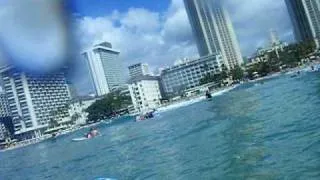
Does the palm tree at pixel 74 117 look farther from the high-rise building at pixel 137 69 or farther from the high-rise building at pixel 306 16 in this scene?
the high-rise building at pixel 306 16

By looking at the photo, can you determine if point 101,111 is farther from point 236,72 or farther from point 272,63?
point 272,63

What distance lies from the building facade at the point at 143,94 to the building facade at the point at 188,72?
6673mm

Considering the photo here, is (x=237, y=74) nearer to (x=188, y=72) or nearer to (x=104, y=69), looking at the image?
(x=188, y=72)

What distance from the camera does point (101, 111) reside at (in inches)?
3629

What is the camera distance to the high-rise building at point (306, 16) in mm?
92188

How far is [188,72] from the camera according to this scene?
107812 mm

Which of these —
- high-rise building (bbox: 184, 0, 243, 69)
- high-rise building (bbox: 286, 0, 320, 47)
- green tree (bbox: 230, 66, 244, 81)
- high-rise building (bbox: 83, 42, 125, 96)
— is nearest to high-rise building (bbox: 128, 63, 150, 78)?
high-rise building (bbox: 83, 42, 125, 96)

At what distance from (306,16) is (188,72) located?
28.0m

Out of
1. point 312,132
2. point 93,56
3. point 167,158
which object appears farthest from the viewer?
point 93,56

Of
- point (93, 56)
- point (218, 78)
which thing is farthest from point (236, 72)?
point (93, 56)

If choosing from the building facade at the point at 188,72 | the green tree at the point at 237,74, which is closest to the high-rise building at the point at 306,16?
the green tree at the point at 237,74

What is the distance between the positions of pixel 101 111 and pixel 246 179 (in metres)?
84.7

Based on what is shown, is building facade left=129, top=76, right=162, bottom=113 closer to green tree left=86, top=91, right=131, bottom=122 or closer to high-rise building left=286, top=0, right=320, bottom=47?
green tree left=86, top=91, right=131, bottom=122

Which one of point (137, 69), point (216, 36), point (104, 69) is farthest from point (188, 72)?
point (137, 69)
